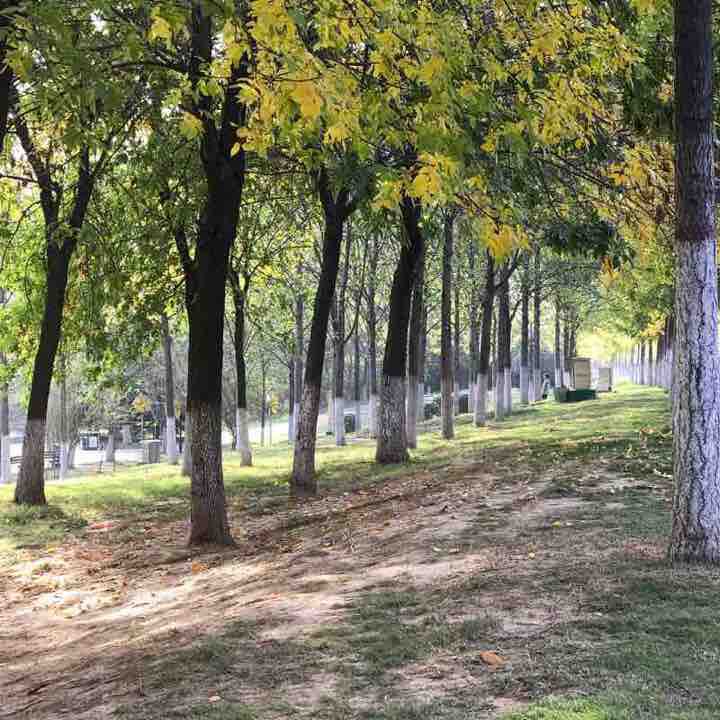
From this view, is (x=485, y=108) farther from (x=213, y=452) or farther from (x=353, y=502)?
(x=353, y=502)

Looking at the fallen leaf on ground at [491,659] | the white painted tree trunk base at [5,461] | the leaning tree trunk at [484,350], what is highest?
the leaning tree trunk at [484,350]

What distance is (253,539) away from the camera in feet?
40.4

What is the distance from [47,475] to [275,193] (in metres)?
26.9

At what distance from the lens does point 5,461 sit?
31.2 m

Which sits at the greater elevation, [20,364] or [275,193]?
[275,193]

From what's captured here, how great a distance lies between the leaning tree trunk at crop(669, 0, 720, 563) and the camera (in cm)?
686

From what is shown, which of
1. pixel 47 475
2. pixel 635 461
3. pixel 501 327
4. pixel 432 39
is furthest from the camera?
pixel 47 475

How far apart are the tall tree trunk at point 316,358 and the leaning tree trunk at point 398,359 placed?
3.02 metres

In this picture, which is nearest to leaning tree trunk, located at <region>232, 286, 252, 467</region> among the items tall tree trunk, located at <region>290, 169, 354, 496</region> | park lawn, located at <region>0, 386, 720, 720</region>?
tall tree trunk, located at <region>290, 169, 354, 496</region>

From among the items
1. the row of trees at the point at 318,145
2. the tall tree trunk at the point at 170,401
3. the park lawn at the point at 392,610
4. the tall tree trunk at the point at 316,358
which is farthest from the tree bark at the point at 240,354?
the park lawn at the point at 392,610

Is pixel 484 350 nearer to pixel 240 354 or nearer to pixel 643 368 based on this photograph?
pixel 240 354

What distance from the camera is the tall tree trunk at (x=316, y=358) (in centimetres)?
1662

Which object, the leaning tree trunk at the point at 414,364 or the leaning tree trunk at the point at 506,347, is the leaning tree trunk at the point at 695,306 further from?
the leaning tree trunk at the point at 506,347

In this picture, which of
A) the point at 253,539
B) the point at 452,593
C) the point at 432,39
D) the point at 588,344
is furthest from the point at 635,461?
the point at 588,344
